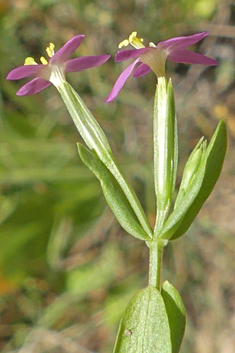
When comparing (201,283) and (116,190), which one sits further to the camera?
(201,283)

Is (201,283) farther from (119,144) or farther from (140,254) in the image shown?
(119,144)

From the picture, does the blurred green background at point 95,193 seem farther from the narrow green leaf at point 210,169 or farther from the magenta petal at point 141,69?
the narrow green leaf at point 210,169

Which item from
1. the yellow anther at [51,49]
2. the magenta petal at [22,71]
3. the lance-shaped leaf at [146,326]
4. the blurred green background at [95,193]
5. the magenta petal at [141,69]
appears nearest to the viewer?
the lance-shaped leaf at [146,326]

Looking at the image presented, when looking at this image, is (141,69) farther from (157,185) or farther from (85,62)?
(157,185)

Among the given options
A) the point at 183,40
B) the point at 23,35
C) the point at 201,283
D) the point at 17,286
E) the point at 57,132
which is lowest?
the point at 201,283

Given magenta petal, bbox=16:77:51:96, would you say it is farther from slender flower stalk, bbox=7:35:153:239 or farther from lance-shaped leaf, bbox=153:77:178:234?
lance-shaped leaf, bbox=153:77:178:234

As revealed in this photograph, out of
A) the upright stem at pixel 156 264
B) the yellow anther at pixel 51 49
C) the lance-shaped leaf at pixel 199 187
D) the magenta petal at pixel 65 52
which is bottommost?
the upright stem at pixel 156 264

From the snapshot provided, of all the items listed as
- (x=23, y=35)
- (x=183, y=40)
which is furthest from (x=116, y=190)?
(x=23, y=35)

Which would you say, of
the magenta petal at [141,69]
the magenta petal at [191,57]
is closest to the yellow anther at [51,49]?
the magenta petal at [141,69]
